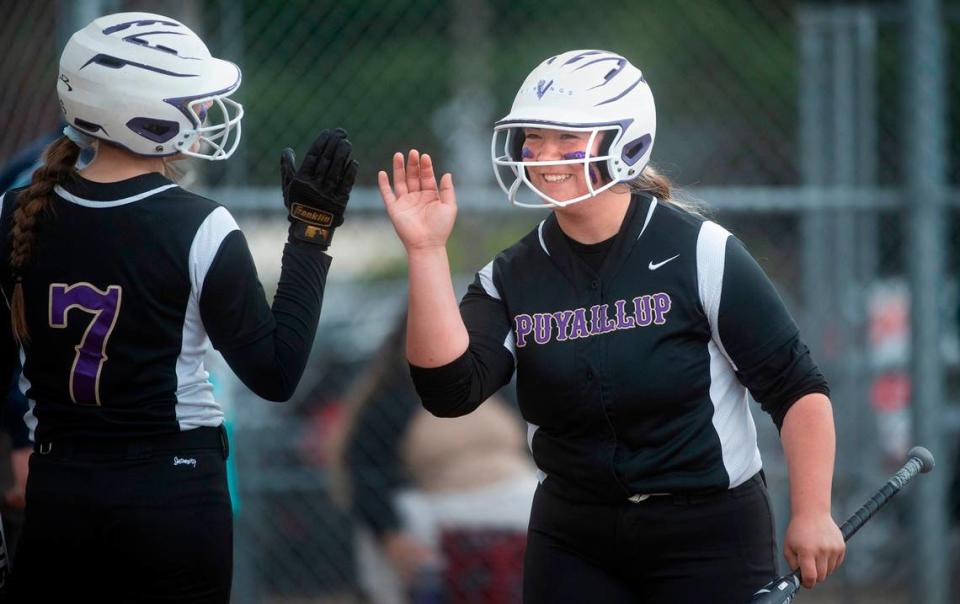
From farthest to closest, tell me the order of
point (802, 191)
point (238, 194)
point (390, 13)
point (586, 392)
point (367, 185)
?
point (367, 185) < point (390, 13) < point (802, 191) < point (238, 194) < point (586, 392)

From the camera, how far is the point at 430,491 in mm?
5191

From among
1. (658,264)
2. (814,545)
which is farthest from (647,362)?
(814,545)

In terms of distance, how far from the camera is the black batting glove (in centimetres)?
273

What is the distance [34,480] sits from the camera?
2.63 m

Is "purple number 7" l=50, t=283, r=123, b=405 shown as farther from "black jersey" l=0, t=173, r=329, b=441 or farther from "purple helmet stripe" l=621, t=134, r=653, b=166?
"purple helmet stripe" l=621, t=134, r=653, b=166

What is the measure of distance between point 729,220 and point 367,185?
1949 mm

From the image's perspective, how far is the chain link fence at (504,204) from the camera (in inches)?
198

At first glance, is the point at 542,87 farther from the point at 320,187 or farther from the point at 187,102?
Answer: the point at 187,102

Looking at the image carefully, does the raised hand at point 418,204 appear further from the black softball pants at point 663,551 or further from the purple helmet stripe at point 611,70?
the black softball pants at point 663,551

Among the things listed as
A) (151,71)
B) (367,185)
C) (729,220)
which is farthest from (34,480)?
(729,220)

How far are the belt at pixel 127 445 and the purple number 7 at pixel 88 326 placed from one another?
94mm

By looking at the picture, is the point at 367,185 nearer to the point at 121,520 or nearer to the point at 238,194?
the point at 238,194

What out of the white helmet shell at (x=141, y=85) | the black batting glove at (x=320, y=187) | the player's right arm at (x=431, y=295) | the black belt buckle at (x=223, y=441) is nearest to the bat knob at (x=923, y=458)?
the player's right arm at (x=431, y=295)

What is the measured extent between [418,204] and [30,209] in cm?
81
